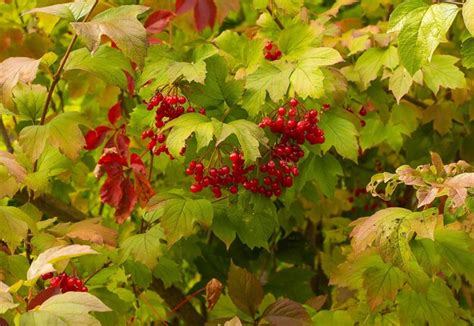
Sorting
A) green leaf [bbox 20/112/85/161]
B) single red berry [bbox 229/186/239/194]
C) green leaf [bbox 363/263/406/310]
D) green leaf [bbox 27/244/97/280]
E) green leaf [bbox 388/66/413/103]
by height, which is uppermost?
green leaf [bbox 27/244/97/280]

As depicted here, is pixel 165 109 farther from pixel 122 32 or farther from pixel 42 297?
pixel 42 297

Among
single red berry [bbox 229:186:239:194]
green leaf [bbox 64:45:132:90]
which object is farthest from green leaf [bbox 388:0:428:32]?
green leaf [bbox 64:45:132:90]

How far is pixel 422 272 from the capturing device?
212cm

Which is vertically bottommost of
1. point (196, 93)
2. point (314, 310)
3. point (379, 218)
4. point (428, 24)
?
point (314, 310)

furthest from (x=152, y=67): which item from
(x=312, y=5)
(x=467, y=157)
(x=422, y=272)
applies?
(x=467, y=157)

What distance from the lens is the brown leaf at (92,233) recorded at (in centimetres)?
226

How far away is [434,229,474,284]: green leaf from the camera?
2.13 meters

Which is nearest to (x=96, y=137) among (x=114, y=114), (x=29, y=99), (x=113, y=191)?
(x=114, y=114)

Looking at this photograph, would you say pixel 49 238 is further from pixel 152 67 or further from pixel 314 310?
pixel 314 310

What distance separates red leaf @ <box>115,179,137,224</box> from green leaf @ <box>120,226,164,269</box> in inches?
7.5

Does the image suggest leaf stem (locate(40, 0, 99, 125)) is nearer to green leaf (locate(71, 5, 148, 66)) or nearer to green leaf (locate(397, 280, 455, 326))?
green leaf (locate(71, 5, 148, 66))

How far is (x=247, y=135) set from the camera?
205 cm

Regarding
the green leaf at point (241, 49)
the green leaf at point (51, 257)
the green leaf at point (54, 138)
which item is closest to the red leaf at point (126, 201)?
the green leaf at point (54, 138)

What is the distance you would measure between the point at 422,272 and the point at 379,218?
0.73ft
